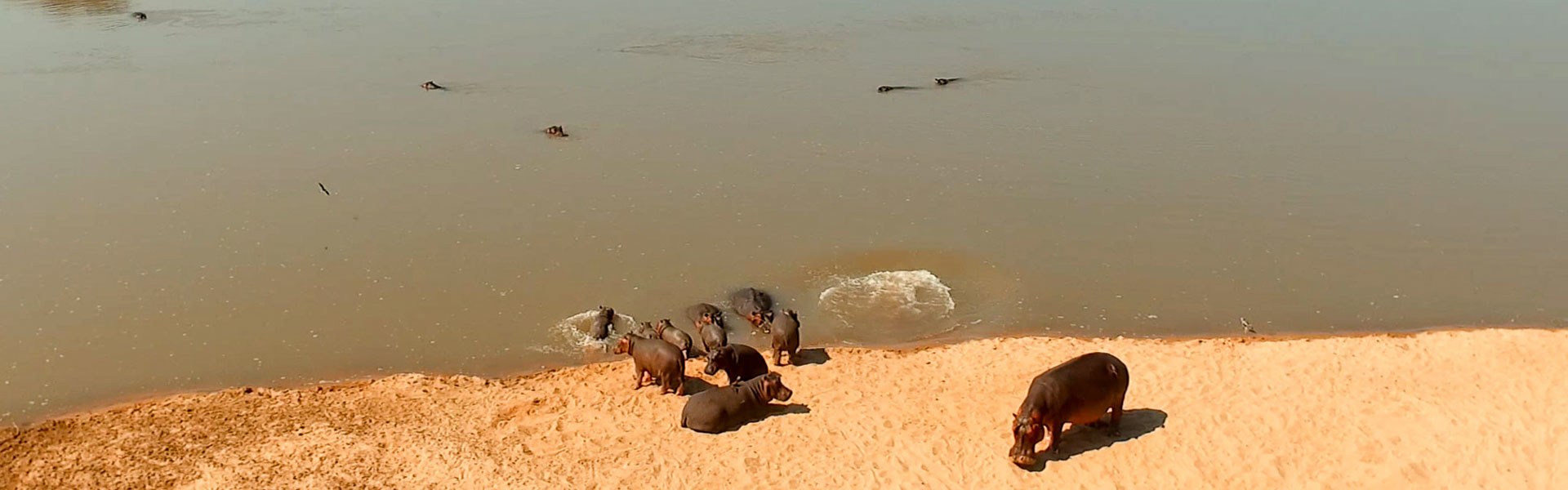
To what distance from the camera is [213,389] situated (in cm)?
1254

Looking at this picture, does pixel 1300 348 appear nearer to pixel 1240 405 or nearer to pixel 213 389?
pixel 1240 405

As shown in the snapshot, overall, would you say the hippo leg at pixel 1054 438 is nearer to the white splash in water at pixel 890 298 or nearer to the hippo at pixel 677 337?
the white splash in water at pixel 890 298

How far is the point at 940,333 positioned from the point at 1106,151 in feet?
27.4

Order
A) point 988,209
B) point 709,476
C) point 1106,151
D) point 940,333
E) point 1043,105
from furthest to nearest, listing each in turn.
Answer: point 1043,105, point 1106,151, point 988,209, point 940,333, point 709,476

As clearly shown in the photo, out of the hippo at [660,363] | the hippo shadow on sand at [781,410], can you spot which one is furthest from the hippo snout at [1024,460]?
the hippo at [660,363]

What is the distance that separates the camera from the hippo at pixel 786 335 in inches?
490

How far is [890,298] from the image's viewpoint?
14766mm

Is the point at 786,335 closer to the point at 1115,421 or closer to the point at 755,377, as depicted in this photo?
the point at 755,377

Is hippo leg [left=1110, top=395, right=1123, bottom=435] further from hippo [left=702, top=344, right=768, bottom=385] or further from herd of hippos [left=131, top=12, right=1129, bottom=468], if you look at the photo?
hippo [left=702, top=344, right=768, bottom=385]

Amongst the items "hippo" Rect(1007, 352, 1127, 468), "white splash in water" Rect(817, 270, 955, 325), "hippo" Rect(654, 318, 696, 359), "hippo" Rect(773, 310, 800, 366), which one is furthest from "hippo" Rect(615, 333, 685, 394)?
"hippo" Rect(1007, 352, 1127, 468)

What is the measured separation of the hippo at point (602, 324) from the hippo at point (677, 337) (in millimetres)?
805

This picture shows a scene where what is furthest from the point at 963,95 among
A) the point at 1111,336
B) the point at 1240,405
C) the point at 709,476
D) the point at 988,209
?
the point at 709,476

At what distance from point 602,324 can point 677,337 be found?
1314 millimetres

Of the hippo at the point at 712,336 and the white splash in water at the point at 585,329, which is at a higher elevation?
the hippo at the point at 712,336
